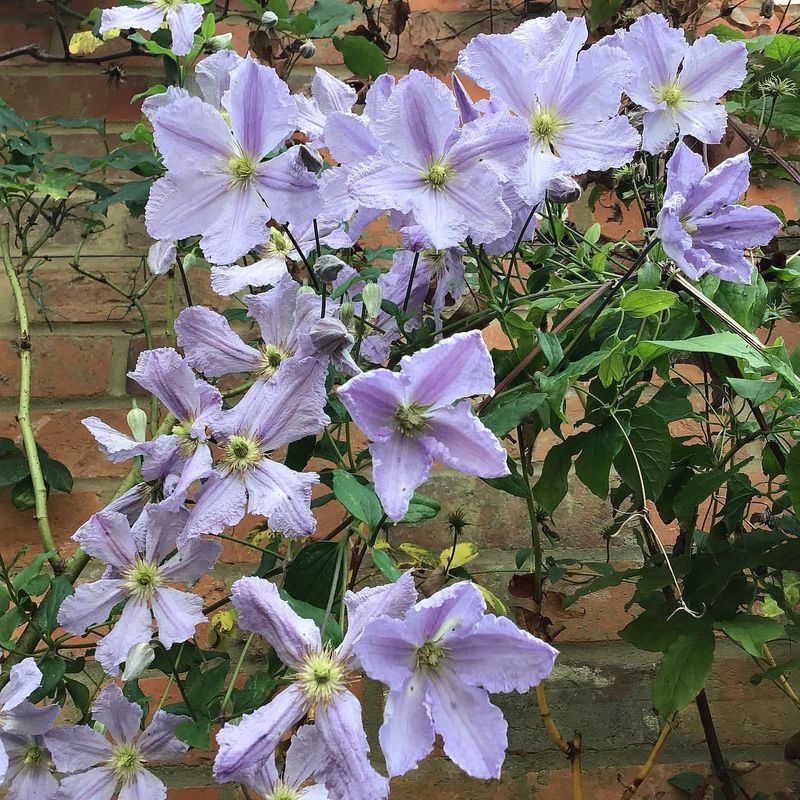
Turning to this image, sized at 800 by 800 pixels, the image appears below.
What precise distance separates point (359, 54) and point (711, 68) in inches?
15.6

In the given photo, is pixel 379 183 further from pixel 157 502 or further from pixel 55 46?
pixel 55 46

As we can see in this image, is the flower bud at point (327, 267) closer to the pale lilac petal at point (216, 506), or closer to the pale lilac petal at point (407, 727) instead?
the pale lilac petal at point (216, 506)

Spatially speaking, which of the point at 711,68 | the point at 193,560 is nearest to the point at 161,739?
the point at 193,560

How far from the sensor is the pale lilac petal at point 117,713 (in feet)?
1.76

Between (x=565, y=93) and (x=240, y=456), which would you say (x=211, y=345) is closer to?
(x=240, y=456)

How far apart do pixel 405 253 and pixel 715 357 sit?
24 cm

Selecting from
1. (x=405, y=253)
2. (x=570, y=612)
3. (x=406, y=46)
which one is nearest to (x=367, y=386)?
(x=405, y=253)

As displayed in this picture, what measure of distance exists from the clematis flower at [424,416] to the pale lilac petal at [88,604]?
232mm

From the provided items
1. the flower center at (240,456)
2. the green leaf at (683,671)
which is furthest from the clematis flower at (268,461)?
the green leaf at (683,671)

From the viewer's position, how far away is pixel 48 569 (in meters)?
0.84

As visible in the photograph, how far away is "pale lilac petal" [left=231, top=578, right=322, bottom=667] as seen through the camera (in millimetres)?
411

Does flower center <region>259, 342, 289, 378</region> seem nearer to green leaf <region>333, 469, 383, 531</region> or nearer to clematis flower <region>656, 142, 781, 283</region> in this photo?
green leaf <region>333, 469, 383, 531</region>

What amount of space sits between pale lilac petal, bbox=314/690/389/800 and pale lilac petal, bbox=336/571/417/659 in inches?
1.4

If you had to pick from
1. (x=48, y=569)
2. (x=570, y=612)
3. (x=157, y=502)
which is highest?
(x=157, y=502)
